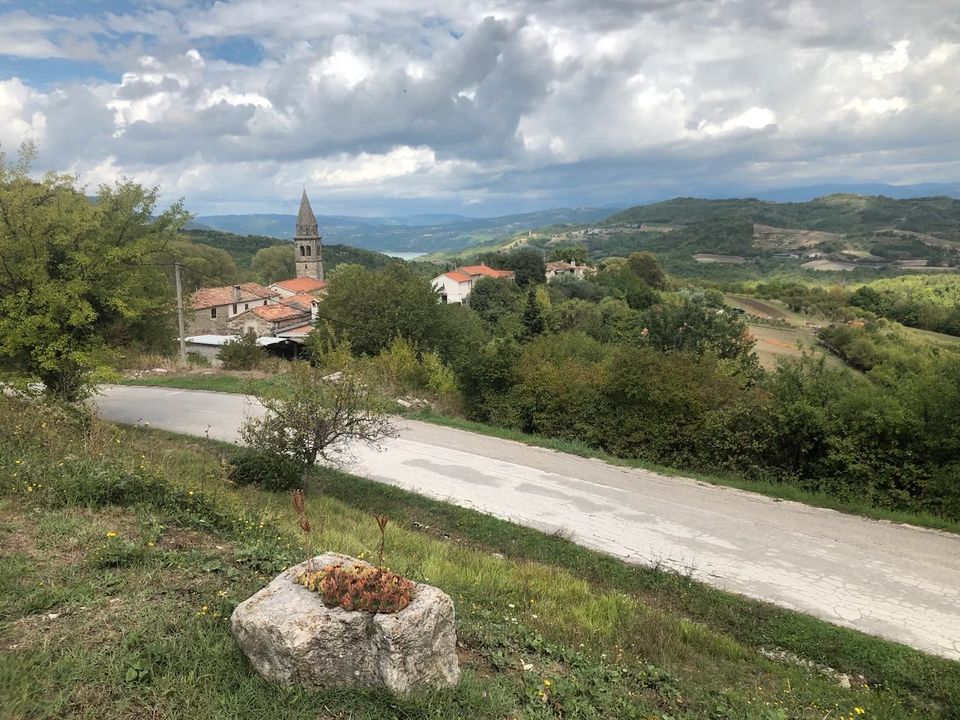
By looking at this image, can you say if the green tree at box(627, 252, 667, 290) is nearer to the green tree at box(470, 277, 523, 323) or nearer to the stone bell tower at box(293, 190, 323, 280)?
the green tree at box(470, 277, 523, 323)

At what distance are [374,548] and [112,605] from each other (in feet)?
11.3

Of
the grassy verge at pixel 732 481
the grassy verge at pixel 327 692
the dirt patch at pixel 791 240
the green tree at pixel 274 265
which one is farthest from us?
the dirt patch at pixel 791 240

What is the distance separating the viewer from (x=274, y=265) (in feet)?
346

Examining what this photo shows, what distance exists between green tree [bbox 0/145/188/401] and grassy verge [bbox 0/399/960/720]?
3.23 meters

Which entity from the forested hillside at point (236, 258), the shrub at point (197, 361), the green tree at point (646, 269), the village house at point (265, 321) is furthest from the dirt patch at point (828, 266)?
the shrub at point (197, 361)

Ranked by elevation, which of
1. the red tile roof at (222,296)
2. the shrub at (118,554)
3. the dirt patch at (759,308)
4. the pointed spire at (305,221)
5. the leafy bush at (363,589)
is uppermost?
the pointed spire at (305,221)

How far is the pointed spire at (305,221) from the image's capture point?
292ft

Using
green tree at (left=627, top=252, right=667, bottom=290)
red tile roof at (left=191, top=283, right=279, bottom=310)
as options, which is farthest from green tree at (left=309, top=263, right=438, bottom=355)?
green tree at (left=627, top=252, right=667, bottom=290)

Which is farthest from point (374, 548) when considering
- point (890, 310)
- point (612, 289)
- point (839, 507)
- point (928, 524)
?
point (890, 310)

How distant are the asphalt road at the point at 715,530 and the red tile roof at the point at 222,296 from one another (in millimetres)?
50047

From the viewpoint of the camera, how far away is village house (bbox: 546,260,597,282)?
104 m

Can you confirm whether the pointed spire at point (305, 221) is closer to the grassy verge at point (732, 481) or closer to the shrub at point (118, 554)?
the grassy verge at point (732, 481)

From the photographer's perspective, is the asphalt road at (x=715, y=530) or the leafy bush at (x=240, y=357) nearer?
the asphalt road at (x=715, y=530)

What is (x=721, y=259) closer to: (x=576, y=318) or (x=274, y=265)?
(x=576, y=318)
